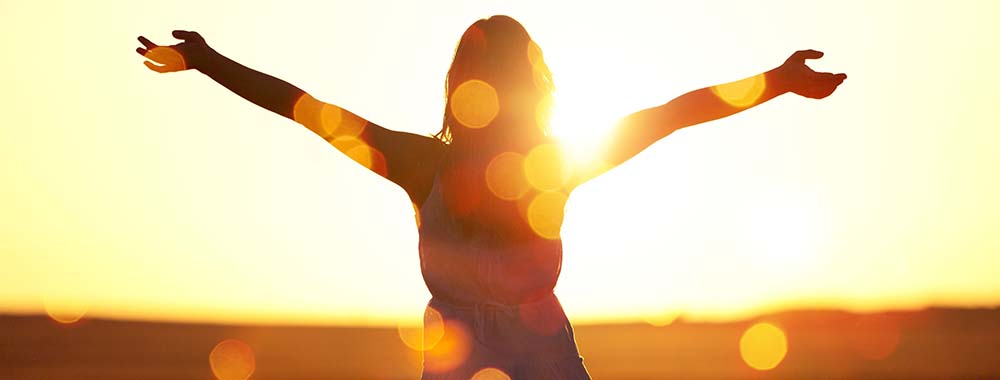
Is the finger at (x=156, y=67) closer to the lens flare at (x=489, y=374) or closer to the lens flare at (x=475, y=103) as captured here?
the lens flare at (x=475, y=103)

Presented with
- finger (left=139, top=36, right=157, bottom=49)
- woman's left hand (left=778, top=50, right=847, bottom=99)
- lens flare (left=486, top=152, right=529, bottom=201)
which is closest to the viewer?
lens flare (left=486, top=152, right=529, bottom=201)

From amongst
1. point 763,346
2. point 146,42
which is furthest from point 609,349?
point 146,42

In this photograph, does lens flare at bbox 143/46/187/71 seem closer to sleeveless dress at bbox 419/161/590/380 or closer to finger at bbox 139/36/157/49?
finger at bbox 139/36/157/49

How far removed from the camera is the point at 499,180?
5145mm

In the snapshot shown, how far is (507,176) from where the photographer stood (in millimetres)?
5145

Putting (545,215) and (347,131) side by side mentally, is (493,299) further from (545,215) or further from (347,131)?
(347,131)

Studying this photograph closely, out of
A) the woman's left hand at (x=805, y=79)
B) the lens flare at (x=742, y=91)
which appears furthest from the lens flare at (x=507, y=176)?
the woman's left hand at (x=805, y=79)

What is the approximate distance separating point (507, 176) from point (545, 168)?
4.6 inches

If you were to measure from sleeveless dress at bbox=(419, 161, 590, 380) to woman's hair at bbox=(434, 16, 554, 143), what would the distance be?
0.94 feet

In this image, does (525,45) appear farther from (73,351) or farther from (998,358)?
(73,351)

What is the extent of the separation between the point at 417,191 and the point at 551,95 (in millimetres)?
514

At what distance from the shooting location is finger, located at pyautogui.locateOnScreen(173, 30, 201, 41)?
232 inches

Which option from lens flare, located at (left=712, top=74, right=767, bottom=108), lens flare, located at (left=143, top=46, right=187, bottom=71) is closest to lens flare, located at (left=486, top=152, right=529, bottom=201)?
lens flare, located at (left=712, top=74, right=767, bottom=108)

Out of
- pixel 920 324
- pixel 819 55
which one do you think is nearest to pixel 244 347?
pixel 920 324
